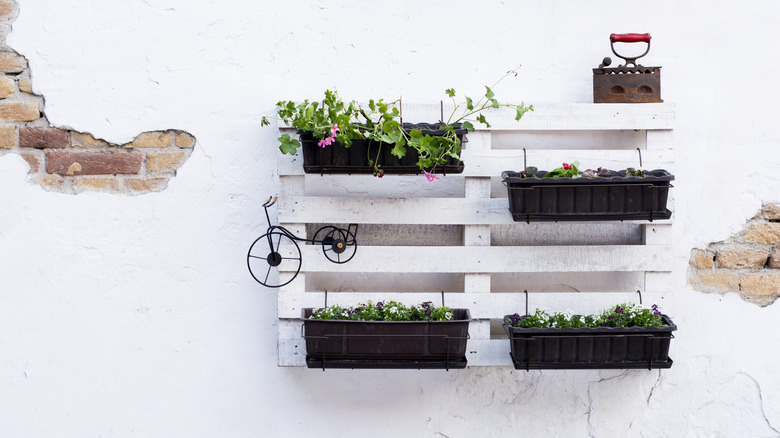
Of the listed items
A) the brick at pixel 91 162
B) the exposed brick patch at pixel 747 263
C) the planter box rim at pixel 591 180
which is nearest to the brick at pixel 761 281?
the exposed brick patch at pixel 747 263

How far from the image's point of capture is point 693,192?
1.84m

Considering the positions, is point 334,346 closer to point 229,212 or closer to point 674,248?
point 229,212

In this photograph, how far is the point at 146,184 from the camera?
1.82 meters

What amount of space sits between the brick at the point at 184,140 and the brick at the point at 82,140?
213mm

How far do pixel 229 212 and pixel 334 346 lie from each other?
49 cm

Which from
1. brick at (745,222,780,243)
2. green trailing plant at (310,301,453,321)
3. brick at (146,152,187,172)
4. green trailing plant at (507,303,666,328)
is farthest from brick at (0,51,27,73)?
brick at (745,222,780,243)

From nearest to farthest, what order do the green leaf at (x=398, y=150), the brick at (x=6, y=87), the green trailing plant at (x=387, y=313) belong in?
the green leaf at (x=398, y=150)
the green trailing plant at (x=387, y=313)
the brick at (x=6, y=87)

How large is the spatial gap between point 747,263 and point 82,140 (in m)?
1.87

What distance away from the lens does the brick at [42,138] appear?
70.9 inches

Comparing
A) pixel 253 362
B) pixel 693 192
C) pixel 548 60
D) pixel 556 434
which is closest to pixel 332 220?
pixel 253 362

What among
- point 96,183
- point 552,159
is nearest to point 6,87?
point 96,183

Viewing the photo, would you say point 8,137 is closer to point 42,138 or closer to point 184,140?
point 42,138

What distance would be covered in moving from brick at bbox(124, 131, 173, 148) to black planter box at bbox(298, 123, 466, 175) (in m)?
0.44

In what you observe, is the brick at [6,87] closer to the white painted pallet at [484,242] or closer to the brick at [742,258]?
the white painted pallet at [484,242]
